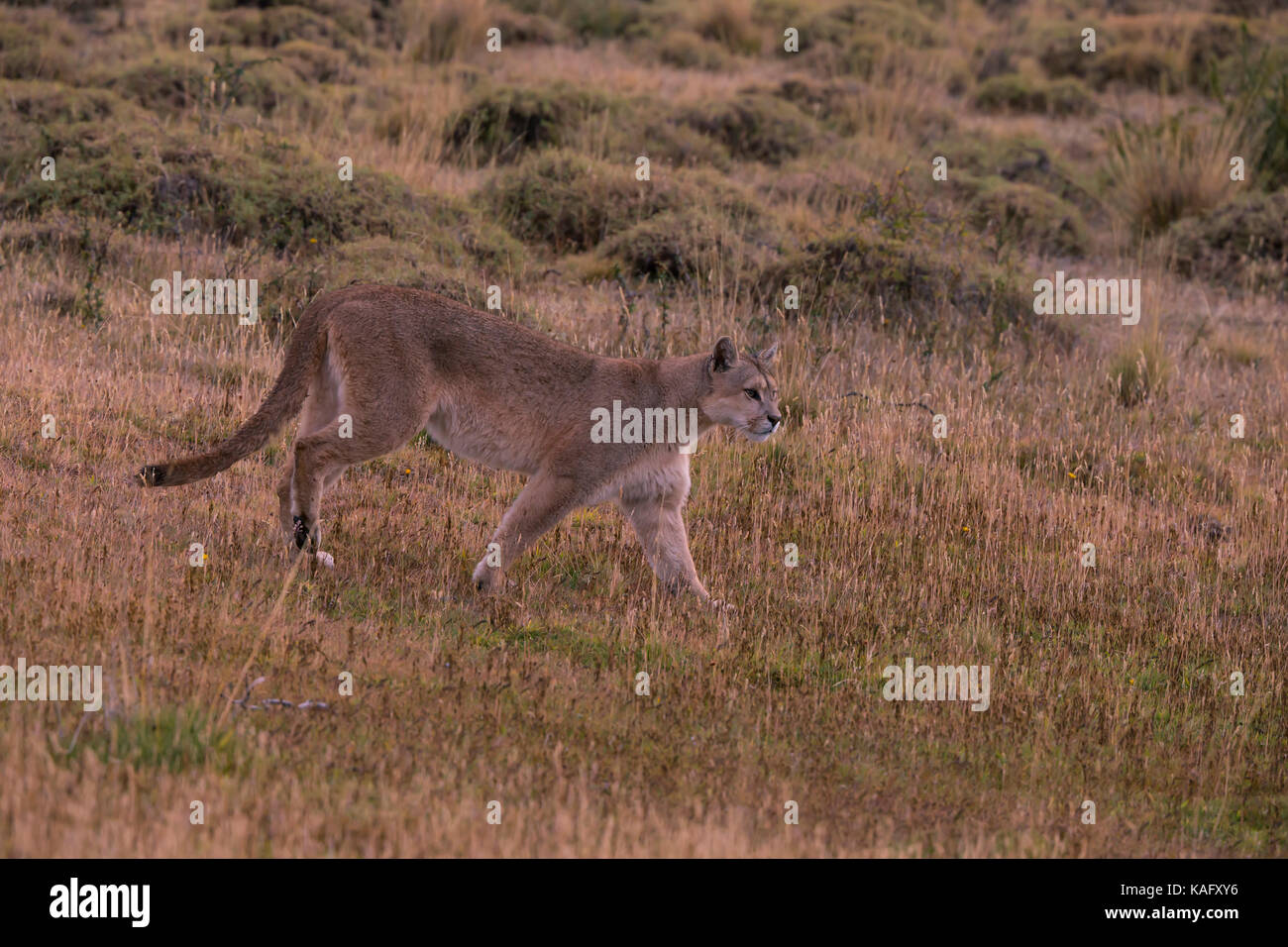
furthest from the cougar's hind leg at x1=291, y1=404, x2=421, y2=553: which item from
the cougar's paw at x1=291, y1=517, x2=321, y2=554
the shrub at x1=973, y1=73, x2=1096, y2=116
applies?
the shrub at x1=973, y1=73, x2=1096, y2=116

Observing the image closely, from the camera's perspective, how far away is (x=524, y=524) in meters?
8.11

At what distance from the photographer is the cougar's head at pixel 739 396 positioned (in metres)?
8.58

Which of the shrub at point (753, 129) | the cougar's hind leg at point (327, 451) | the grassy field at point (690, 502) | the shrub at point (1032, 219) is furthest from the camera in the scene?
the shrub at point (753, 129)

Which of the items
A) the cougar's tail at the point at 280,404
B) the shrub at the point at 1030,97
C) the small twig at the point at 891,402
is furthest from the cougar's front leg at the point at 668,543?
the shrub at the point at 1030,97

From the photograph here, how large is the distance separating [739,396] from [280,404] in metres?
2.66

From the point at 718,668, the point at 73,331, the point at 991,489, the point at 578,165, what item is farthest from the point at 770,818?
the point at 578,165

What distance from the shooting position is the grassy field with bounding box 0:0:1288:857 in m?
5.85

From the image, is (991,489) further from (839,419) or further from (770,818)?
(770,818)

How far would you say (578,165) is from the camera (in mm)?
16672

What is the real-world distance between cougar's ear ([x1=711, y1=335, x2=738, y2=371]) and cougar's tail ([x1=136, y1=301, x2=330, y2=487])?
2.29 m

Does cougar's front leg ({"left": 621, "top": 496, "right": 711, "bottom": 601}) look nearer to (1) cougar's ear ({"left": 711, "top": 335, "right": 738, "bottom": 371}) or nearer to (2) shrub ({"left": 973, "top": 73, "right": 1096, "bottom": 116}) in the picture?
(1) cougar's ear ({"left": 711, "top": 335, "right": 738, "bottom": 371})

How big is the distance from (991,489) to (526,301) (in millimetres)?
4772

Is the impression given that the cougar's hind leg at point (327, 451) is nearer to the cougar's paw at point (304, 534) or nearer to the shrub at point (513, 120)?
the cougar's paw at point (304, 534)

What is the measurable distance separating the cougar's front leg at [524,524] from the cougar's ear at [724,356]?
1.19 metres
